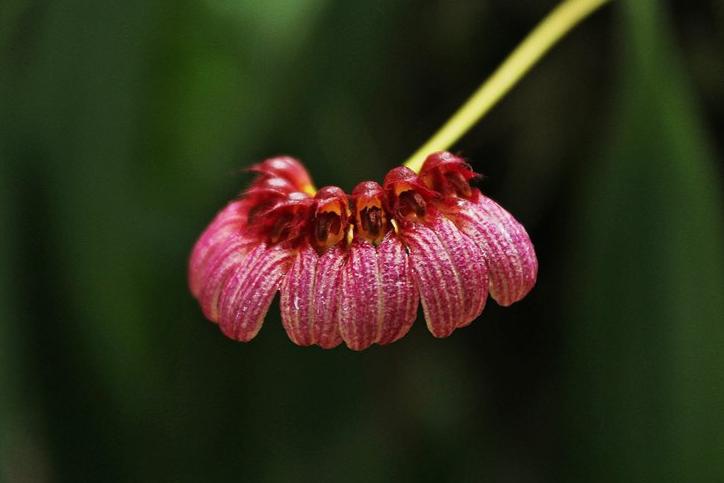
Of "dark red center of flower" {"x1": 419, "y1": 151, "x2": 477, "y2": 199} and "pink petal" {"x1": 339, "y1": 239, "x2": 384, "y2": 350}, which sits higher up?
"dark red center of flower" {"x1": 419, "y1": 151, "x2": 477, "y2": 199}

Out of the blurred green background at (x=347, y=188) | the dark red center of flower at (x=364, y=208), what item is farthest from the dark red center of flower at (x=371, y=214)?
the blurred green background at (x=347, y=188)

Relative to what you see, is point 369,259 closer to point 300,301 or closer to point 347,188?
point 300,301

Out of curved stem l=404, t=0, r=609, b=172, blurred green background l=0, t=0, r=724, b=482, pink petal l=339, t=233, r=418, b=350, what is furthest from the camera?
blurred green background l=0, t=0, r=724, b=482

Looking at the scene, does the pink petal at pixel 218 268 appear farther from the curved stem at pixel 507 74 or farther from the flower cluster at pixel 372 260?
the curved stem at pixel 507 74

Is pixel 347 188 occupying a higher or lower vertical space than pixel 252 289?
higher

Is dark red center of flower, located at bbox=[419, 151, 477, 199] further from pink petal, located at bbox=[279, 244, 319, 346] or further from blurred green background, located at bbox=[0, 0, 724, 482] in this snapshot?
blurred green background, located at bbox=[0, 0, 724, 482]

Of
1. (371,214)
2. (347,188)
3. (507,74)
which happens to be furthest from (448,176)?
(347,188)

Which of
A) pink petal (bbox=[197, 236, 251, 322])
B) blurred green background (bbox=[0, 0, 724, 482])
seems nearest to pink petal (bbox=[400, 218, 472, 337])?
pink petal (bbox=[197, 236, 251, 322])

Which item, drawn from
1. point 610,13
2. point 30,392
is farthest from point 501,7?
point 30,392
